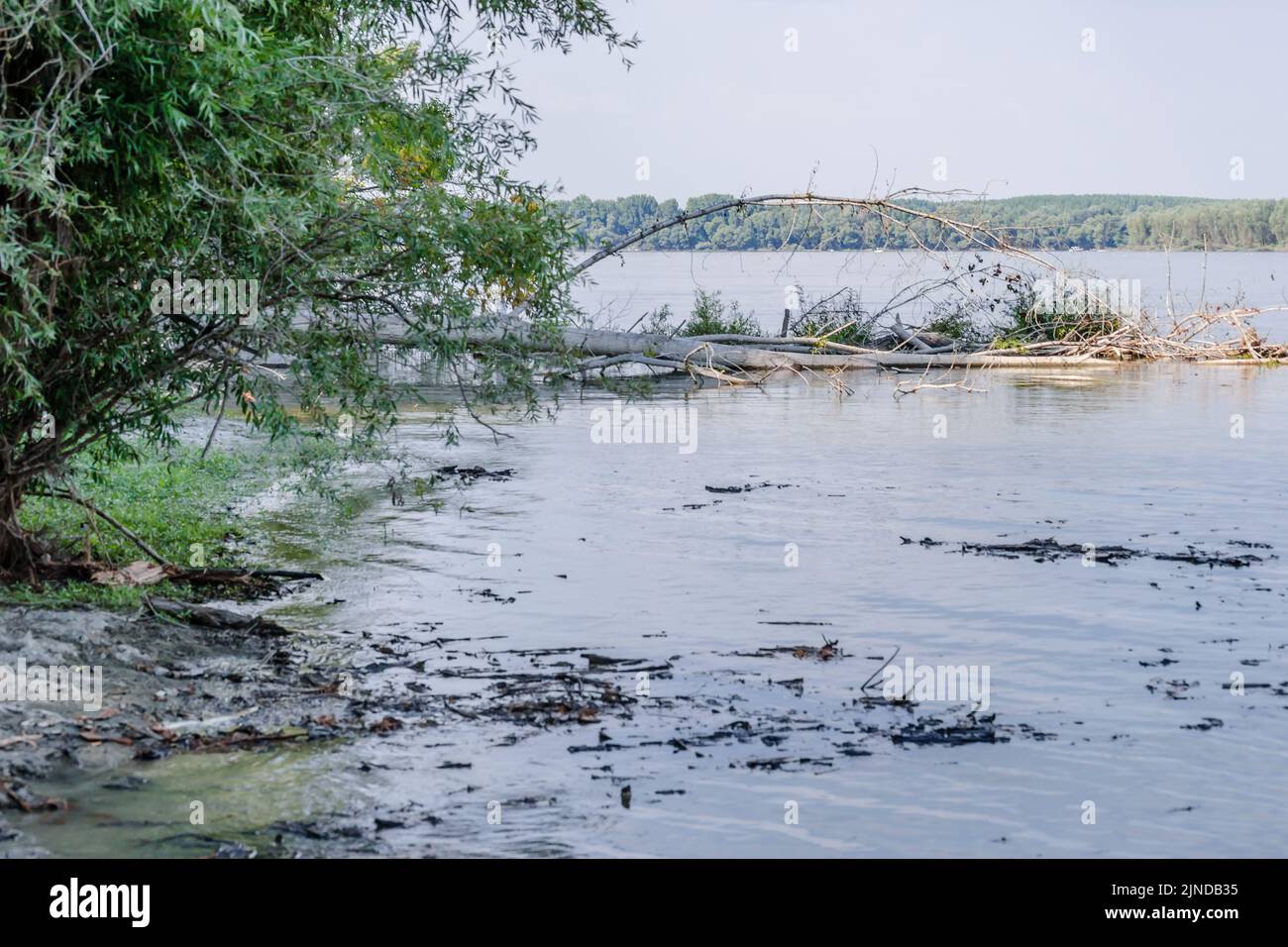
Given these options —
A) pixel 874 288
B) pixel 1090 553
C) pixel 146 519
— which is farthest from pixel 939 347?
pixel 874 288

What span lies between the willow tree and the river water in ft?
7.05

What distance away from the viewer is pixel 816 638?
442 inches

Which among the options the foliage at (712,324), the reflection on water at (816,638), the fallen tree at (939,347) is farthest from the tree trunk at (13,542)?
the foliage at (712,324)

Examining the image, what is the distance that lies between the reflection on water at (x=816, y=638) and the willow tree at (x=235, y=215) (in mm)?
2175

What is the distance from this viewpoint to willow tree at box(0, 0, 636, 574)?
8219 mm

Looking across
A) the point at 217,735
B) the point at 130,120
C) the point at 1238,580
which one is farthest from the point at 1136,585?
the point at 130,120

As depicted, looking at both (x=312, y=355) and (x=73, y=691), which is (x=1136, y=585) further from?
(x=73, y=691)

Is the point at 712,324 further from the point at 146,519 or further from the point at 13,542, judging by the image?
the point at 13,542

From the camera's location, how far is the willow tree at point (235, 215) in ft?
27.0

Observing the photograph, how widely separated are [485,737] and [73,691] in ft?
8.17

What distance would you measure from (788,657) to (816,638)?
2.19 feet

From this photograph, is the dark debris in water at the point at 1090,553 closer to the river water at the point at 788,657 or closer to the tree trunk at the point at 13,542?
the river water at the point at 788,657

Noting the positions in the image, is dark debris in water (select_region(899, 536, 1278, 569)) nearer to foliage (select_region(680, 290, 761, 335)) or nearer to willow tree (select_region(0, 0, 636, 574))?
willow tree (select_region(0, 0, 636, 574))

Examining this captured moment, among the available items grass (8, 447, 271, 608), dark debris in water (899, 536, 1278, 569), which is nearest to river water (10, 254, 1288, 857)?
dark debris in water (899, 536, 1278, 569)
